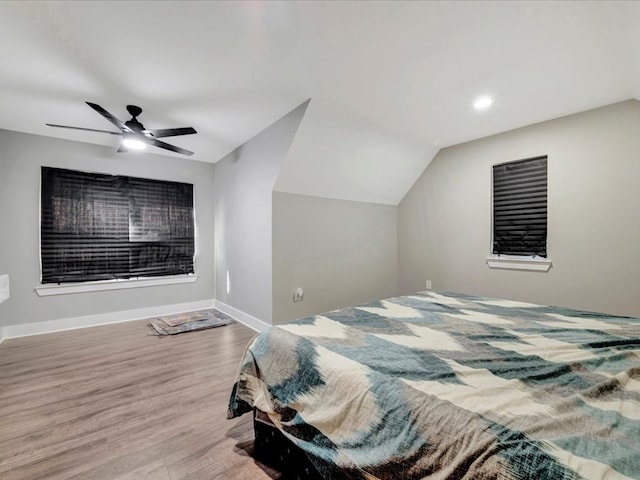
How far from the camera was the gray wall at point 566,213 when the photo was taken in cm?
273

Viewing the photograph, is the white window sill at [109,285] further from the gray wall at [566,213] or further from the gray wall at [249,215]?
the gray wall at [566,213]

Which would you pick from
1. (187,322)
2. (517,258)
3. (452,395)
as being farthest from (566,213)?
(187,322)

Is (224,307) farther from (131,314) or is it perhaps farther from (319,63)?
(319,63)

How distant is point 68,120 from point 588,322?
4964 millimetres

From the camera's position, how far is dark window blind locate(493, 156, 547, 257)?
3256 millimetres

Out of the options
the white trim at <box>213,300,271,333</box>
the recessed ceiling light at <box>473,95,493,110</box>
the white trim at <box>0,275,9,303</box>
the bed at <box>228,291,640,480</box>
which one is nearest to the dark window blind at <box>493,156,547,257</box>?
the recessed ceiling light at <box>473,95,493,110</box>

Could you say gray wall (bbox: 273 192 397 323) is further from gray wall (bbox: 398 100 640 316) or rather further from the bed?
the bed

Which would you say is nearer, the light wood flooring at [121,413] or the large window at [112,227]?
the light wood flooring at [121,413]

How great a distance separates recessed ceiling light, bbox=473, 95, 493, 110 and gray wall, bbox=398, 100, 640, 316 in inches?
34.3

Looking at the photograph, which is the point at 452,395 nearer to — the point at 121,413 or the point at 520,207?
the point at 121,413

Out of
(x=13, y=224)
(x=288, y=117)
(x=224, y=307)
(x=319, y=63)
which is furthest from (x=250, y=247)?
(x=13, y=224)

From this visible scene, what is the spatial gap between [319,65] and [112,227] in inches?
144

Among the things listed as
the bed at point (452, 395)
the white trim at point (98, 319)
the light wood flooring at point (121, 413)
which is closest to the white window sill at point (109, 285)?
the white trim at point (98, 319)

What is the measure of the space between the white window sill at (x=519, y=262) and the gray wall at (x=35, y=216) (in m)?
4.62
